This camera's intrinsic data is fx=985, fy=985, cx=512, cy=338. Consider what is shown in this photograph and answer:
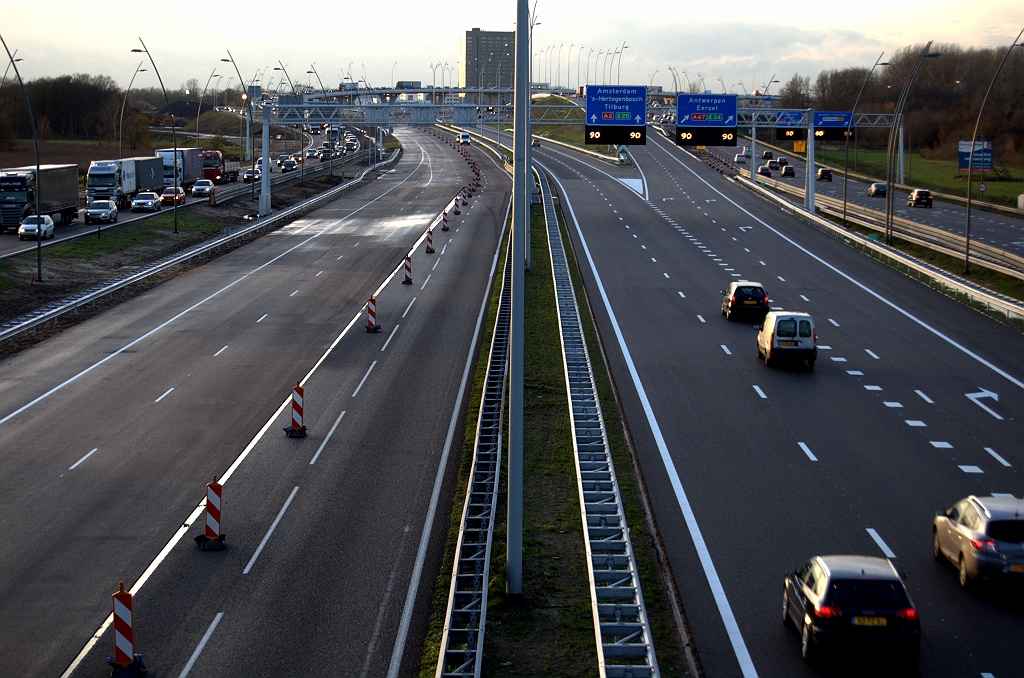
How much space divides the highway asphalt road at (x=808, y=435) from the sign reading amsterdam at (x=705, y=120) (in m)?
12.3

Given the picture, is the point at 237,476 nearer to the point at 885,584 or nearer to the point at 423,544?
the point at 423,544

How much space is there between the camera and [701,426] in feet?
80.2

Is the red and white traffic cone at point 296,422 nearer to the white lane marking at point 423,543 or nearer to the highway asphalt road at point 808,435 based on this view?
the white lane marking at point 423,543

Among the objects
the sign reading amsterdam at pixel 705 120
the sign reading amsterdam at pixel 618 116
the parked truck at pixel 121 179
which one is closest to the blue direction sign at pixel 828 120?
the sign reading amsterdam at pixel 705 120

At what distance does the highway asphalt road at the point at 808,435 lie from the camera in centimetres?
1498

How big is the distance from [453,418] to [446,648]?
41.3 ft

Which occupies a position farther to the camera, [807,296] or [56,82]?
[56,82]

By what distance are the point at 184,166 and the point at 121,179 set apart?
14.3m

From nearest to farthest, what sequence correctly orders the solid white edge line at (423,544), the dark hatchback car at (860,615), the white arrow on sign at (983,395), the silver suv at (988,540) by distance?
1. the dark hatchback car at (860,615)
2. the solid white edge line at (423,544)
3. the silver suv at (988,540)
4. the white arrow on sign at (983,395)

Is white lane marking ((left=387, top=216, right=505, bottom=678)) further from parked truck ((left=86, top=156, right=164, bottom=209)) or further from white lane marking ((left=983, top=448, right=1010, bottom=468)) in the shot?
parked truck ((left=86, top=156, right=164, bottom=209))

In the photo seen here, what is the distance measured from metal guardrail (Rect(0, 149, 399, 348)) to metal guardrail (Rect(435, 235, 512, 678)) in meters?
18.4

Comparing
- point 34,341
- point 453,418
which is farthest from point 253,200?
point 453,418

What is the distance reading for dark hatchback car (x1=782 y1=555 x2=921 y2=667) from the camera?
12773 mm

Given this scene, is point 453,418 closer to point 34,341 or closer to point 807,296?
point 34,341
